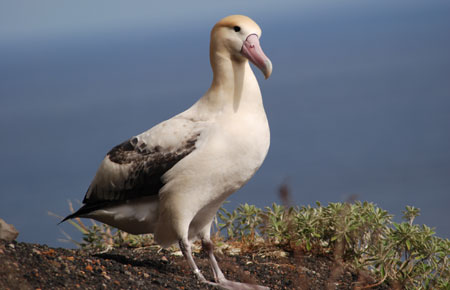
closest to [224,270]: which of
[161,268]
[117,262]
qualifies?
[161,268]

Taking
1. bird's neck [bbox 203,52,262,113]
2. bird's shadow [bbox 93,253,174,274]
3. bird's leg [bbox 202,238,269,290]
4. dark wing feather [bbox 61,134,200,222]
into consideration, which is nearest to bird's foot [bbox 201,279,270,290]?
bird's leg [bbox 202,238,269,290]

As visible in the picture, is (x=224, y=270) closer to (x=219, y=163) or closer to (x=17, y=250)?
(x=219, y=163)

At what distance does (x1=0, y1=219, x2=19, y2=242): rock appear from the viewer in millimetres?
5629

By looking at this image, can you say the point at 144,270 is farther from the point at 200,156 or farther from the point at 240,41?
the point at 240,41

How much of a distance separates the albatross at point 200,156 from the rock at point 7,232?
79 cm

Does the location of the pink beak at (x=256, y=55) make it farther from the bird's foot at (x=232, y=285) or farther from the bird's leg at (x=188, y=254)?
the bird's foot at (x=232, y=285)

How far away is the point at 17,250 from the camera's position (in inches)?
211

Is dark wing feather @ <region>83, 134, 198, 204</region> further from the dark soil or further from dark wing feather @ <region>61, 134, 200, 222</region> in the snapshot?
the dark soil

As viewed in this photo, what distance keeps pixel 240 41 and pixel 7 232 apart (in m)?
2.50

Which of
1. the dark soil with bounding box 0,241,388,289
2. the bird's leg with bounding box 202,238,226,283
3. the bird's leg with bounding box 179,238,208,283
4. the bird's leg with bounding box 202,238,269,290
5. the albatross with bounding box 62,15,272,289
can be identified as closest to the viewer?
the dark soil with bounding box 0,241,388,289

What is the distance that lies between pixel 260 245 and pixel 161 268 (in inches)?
51.4

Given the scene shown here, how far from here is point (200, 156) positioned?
18.2ft

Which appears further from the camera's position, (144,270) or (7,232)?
(144,270)

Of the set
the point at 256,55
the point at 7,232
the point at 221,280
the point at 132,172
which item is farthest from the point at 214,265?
the point at 256,55
